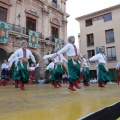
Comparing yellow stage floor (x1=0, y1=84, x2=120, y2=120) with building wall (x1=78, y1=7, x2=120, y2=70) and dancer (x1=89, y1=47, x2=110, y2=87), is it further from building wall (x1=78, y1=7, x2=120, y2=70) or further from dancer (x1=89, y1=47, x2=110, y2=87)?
building wall (x1=78, y1=7, x2=120, y2=70)

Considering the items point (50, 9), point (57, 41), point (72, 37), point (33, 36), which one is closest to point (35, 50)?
point (33, 36)

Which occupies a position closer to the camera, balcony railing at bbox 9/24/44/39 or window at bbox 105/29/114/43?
balcony railing at bbox 9/24/44/39

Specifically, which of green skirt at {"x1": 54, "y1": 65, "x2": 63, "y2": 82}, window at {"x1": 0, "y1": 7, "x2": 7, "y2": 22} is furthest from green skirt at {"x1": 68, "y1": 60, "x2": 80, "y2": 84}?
window at {"x1": 0, "y1": 7, "x2": 7, "y2": 22}

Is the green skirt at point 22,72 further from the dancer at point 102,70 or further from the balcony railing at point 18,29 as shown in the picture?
the balcony railing at point 18,29

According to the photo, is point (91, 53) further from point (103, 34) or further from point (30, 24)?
point (30, 24)

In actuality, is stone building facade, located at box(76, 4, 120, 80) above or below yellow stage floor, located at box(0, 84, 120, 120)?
above

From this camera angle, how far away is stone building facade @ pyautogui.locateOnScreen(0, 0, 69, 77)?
15406 millimetres

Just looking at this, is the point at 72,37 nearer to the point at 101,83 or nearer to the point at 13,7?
the point at 101,83

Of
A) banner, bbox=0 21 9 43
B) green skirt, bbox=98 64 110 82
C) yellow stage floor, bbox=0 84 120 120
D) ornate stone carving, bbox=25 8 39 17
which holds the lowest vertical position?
yellow stage floor, bbox=0 84 120 120

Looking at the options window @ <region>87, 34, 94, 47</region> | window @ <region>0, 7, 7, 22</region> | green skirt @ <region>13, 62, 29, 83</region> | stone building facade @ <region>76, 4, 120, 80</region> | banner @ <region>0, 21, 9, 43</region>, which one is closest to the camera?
green skirt @ <region>13, 62, 29, 83</region>

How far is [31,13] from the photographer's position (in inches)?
688

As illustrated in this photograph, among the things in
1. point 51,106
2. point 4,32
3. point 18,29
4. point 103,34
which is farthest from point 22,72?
point 103,34

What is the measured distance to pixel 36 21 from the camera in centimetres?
1811

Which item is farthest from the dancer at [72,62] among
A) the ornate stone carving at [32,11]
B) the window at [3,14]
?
the ornate stone carving at [32,11]
